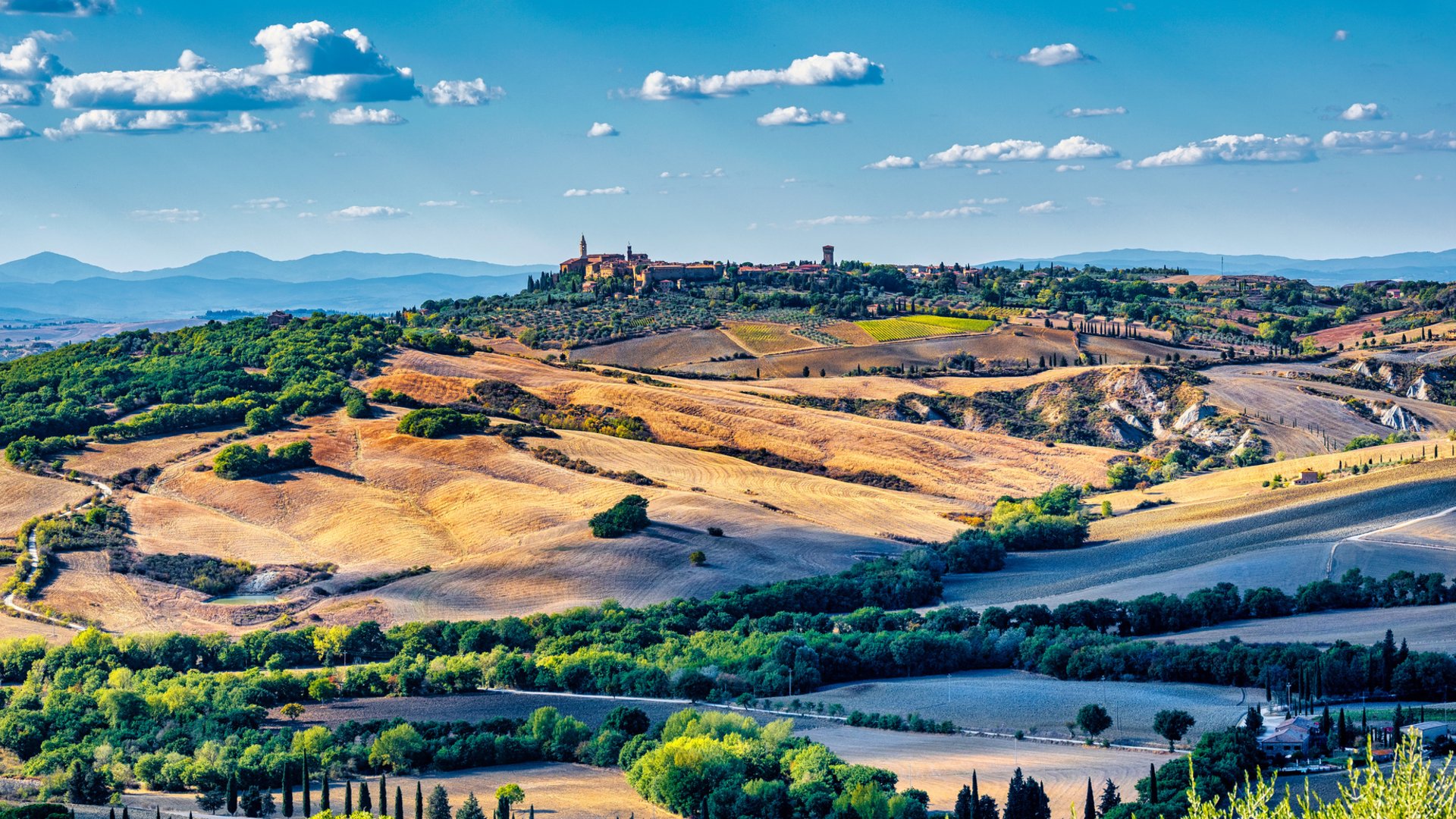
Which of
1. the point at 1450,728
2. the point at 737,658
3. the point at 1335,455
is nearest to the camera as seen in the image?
the point at 1450,728

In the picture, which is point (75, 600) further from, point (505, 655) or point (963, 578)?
point (963, 578)

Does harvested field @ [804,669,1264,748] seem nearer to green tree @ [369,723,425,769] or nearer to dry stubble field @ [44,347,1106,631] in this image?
green tree @ [369,723,425,769]

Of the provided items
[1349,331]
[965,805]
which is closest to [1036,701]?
[965,805]

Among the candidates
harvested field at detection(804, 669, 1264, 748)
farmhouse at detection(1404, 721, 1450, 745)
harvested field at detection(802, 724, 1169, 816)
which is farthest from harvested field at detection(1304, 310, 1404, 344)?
harvested field at detection(802, 724, 1169, 816)

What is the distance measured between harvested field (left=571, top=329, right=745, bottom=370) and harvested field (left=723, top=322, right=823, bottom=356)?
1.56 meters

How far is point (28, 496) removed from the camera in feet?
320

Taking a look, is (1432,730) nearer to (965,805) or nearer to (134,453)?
(965,805)

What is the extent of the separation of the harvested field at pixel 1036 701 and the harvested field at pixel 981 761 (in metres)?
2.08

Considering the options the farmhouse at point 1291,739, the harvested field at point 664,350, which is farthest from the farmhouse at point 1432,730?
the harvested field at point 664,350

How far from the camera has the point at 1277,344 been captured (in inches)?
6614

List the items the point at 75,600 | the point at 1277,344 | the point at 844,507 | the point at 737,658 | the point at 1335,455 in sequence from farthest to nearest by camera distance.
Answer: the point at 1277,344 → the point at 1335,455 → the point at 844,507 → the point at 75,600 → the point at 737,658

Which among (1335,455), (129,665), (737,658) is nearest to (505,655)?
(737,658)

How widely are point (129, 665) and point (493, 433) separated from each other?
142ft

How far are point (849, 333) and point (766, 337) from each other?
29.9 ft
